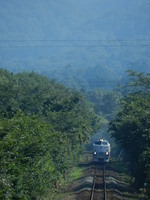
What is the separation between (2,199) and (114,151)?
62.7 m

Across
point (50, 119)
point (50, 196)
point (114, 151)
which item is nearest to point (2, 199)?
point (50, 196)

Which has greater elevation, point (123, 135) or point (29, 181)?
point (123, 135)

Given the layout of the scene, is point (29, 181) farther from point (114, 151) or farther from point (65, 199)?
point (114, 151)

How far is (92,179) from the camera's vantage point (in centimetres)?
3466

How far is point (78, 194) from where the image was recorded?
26641 mm

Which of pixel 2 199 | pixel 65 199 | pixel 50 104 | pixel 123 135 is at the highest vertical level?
pixel 50 104

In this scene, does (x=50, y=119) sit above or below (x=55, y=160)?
above

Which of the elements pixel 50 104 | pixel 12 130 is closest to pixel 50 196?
pixel 12 130

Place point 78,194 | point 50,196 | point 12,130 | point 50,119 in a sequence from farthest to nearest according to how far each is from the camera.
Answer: point 50,119
point 78,194
point 50,196
point 12,130

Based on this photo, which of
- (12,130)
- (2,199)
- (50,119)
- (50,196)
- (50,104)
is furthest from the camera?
(50,104)

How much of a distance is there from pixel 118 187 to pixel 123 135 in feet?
Result: 24.0

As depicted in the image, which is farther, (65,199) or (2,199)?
(65,199)

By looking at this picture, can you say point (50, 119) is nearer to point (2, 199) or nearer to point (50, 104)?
point (50, 104)

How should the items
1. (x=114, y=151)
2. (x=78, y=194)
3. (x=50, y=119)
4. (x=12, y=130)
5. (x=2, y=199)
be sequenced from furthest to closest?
1. (x=114, y=151)
2. (x=50, y=119)
3. (x=78, y=194)
4. (x=12, y=130)
5. (x=2, y=199)
